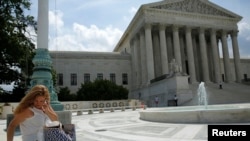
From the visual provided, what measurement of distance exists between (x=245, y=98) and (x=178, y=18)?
21526 millimetres

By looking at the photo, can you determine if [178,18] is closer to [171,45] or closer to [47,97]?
[171,45]

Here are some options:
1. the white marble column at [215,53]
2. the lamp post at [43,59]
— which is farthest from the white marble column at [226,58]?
the lamp post at [43,59]

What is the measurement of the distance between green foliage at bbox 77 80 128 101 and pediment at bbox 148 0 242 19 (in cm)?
1724

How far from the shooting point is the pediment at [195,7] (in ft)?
171

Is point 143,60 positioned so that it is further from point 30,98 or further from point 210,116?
point 30,98

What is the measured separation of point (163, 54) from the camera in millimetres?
49938

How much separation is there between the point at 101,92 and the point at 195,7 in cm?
2693

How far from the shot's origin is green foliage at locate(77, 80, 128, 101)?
4539 centimetres

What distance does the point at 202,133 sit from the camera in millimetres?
9266

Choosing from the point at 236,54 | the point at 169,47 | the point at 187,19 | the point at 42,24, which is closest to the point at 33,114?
the point at 42,24

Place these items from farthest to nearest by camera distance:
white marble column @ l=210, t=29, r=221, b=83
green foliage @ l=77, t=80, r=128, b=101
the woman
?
white marble column @ l=210, t=29, r=221, b=83 → green foliage @ l=77, t=80, r=128, b=101 → the woman

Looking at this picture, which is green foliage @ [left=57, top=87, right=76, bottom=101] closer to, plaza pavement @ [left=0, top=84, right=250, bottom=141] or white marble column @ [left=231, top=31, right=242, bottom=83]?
plaza pavement @ [left=0, top=84, right=250, bottom=141]

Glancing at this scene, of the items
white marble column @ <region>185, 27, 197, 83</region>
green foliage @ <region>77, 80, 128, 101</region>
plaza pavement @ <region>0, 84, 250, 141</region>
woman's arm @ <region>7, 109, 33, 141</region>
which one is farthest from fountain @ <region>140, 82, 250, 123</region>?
white marble column @ <region>185, 27, 197, 83</region>

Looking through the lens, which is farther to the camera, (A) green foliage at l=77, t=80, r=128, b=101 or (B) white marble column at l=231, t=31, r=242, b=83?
(B) white marble column at l=231, t=31, r=242, b=83
